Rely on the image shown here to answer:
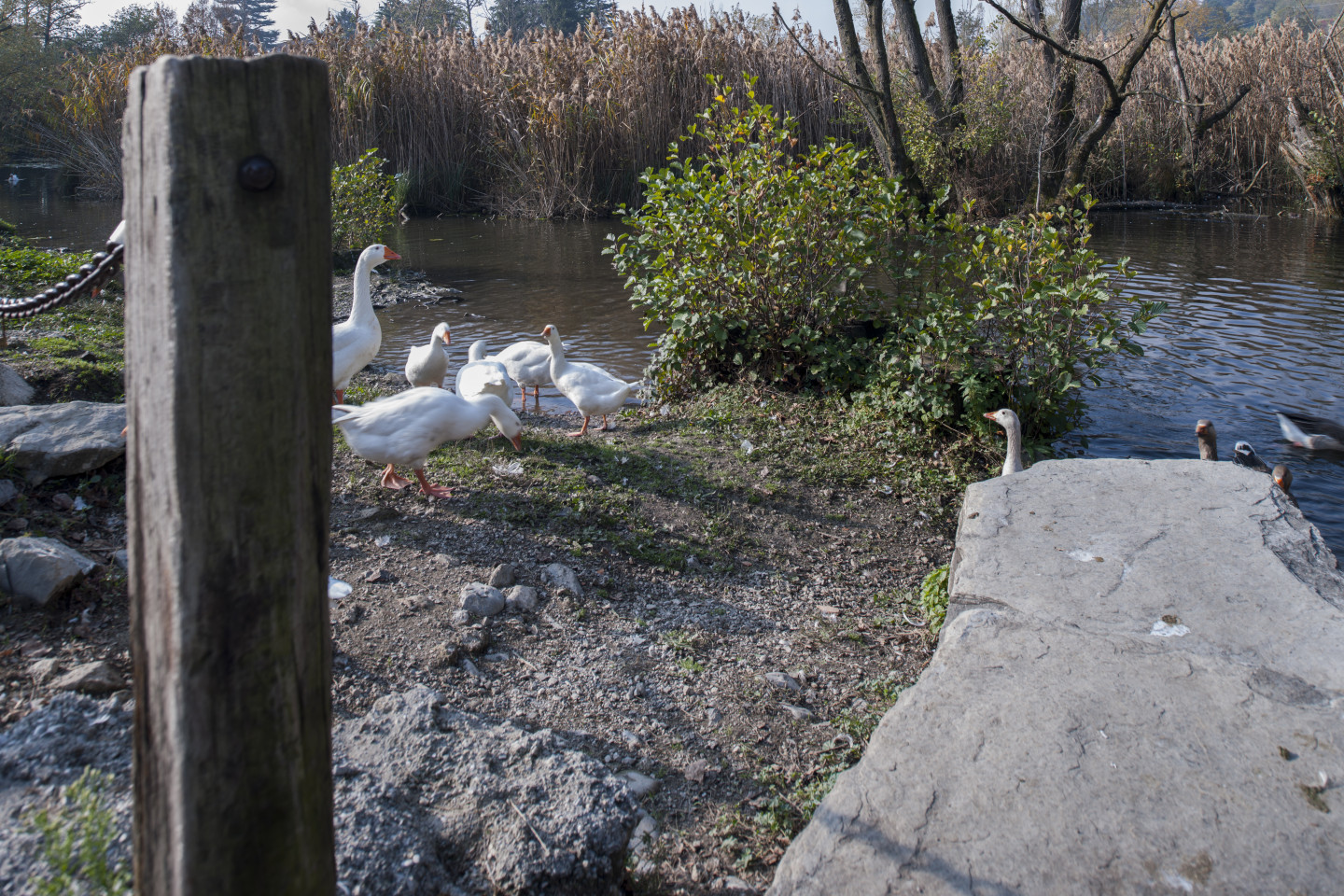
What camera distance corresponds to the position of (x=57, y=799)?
205 cm

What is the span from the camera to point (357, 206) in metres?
12.6

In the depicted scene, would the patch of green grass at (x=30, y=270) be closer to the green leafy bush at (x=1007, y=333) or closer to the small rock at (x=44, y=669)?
the small rock at (x=44, y=669)

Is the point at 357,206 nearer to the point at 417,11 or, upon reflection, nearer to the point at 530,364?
the point at 530,364

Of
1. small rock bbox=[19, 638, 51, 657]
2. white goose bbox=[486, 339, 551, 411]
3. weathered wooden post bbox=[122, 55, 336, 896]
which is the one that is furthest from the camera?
white goose bbox=[486, 339, 551, 411]

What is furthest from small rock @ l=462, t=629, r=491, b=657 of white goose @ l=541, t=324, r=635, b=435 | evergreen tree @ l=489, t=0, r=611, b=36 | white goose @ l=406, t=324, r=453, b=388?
evergreen tree @ l=489, t=0, r=611, b=36

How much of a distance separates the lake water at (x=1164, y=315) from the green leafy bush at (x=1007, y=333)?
1.03 meters

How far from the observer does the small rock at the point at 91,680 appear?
2611 mm

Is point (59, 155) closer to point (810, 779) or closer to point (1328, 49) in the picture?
point (810, 779)

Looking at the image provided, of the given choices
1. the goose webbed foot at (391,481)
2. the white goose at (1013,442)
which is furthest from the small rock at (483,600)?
the white goose at (1013,442)

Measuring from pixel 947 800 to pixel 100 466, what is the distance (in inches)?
161

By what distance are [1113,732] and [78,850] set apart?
2556 mm

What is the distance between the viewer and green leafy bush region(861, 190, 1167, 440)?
5.39m

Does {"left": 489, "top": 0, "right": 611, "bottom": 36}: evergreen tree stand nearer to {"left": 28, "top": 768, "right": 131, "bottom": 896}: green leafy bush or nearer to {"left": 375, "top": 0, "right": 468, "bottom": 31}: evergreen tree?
{"left": 375, "top": 0, "right": 468, "bottom": 31}: evergreen tree

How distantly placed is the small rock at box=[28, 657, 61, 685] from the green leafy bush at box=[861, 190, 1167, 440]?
4694mm
